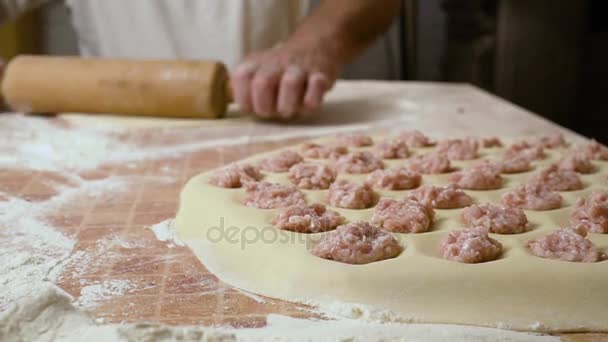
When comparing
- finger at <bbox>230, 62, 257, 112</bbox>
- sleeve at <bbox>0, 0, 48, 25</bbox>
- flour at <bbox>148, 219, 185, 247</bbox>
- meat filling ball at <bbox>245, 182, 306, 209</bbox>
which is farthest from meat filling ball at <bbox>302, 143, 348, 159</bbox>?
sleeve at <bbox>0, 0, 48, 25</bbox>

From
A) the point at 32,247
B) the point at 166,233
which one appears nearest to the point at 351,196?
the point at 166,233

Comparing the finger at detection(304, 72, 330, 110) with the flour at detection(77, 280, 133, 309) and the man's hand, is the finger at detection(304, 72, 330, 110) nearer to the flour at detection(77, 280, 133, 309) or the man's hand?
the man's hand

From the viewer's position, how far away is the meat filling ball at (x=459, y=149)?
158 centimetres

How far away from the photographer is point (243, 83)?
7.17 ft

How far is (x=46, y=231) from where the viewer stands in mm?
1277

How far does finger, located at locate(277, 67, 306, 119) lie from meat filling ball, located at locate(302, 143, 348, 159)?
0.47m

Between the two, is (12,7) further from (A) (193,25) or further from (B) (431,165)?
(B) (431,165)

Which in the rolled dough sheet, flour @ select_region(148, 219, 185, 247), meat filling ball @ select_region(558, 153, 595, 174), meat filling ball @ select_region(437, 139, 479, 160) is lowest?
the rolled dough sheet

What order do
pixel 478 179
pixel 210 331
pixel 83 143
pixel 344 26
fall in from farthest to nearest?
pixel 344 26
pixel 83 143
pixel 478 179
pixel 210 331

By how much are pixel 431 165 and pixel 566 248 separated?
491 millimetres

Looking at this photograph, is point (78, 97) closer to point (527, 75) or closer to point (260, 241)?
point (260, 241)

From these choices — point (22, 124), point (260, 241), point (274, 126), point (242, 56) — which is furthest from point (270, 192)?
point (242, 56)

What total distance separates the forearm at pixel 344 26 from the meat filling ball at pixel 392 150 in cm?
86

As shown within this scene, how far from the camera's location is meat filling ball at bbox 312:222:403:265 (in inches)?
40.0
